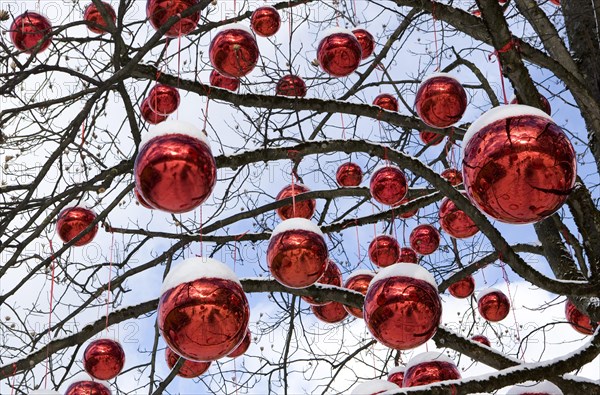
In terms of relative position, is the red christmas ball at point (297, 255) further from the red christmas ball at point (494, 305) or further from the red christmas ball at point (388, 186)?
the red christmas ball at point (494, 305)

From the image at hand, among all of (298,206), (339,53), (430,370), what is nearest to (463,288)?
(298,206)

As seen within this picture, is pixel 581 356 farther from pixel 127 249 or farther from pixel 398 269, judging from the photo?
pixel 127 249

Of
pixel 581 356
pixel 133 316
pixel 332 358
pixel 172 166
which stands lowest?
pixel 581 356

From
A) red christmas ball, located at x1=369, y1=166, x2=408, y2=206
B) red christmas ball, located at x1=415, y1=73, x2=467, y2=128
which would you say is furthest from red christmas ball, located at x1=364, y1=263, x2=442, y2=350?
red christmas ball, located at x1=369, y1=166, x2=408, y2=206

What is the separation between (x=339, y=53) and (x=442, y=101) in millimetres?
806

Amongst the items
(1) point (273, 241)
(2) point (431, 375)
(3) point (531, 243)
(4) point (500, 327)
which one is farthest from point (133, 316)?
(4) point (500, 327)

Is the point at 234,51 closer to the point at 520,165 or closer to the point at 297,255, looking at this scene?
the point at 297,255

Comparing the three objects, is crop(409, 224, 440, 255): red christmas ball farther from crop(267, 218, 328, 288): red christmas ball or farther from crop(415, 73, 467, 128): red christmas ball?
crop(267, 218, 328, 288): red christmas ball

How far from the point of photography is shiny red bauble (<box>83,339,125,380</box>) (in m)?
3.59

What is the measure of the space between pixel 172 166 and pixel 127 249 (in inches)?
153

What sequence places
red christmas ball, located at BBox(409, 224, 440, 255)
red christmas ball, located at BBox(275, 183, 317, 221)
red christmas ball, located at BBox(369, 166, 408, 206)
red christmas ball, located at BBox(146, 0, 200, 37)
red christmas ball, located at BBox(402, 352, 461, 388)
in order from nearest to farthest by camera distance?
red christmas ball, located at BBox(146, 0, 200, 37) → red christmas ball, located at BBox(402, 352, 461, 388) → red christmas ball, located at BBox(369, 166, 408, 206) → red christmas ball, located at BBox(275, 183, 317, 221) → red christmas ball, located at BBox(409, 224, 440, 255)

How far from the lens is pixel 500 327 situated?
7.64 meters

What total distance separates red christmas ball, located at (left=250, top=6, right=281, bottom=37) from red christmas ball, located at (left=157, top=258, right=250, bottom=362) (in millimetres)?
2166

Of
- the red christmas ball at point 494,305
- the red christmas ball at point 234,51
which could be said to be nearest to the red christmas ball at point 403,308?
the red christmas ball at point 234,51
